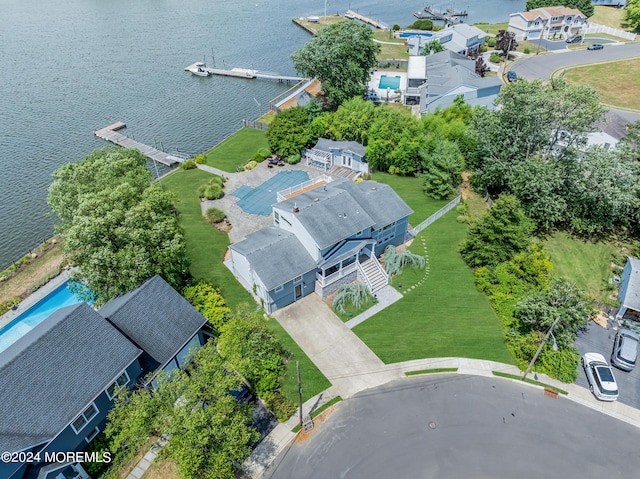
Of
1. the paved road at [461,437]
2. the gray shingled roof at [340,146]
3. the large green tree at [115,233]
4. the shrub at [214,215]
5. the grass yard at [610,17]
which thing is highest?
the grass yard at [610,17]

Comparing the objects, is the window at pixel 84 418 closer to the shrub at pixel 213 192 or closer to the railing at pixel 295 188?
the railing at pixel 295 188

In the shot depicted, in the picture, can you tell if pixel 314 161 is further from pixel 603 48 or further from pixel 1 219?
pixel 603 48

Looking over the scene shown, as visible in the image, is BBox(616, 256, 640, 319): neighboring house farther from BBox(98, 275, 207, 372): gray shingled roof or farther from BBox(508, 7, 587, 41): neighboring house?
BBox(508, 7, 587, 41): neighboring house

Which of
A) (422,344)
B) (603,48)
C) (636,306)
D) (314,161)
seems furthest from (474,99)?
(603,48)

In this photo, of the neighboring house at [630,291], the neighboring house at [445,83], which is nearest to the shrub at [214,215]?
the neighboring house at [445,83]

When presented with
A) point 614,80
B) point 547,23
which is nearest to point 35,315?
point 614,80

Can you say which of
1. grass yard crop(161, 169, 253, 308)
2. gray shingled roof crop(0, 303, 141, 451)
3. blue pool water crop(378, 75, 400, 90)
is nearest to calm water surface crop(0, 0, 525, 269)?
grass yard crop(161, 169, 253, 308)

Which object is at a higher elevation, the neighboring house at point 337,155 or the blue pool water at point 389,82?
the blue pool water at point 389,82
